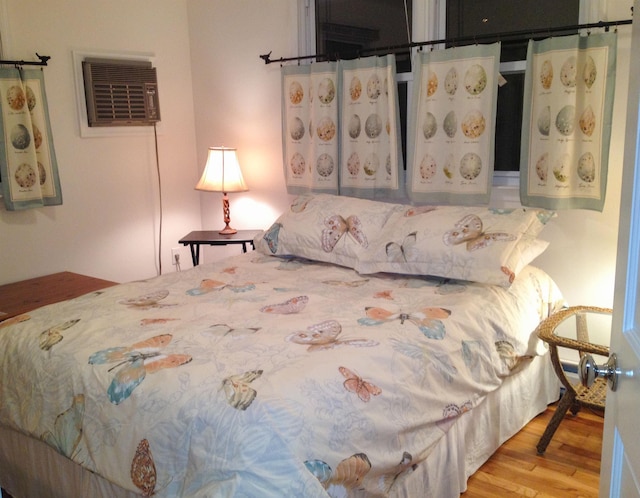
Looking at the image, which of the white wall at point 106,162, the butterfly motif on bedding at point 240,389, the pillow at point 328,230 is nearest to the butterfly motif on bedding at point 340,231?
the pillow at point 328,230

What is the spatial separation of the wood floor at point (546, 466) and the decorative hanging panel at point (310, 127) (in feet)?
5.59

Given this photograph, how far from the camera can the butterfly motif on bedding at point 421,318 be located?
83.7 inches

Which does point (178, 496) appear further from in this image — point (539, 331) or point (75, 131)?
point (75, 131)

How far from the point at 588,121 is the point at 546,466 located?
145 centimetres

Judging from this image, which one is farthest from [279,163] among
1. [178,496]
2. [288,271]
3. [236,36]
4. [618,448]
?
[618,448]

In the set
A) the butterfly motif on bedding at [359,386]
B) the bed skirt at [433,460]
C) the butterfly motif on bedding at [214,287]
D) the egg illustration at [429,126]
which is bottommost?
the bed skirt at [433,460]

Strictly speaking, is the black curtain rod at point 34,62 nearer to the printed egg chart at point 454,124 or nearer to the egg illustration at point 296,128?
the egg illustration at point 296,128

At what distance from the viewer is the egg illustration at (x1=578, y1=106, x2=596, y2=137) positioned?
2.67m

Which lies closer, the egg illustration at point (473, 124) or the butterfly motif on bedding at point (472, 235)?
the butterfly motif on bedding at point (472, 235)

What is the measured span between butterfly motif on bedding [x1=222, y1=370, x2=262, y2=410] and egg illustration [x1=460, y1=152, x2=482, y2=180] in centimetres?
172

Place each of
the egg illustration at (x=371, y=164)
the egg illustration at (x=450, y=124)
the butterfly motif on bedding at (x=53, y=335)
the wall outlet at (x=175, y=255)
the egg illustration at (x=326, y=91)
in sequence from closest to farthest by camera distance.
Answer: the butterfly motif on bedding at (x=53, y=335) → the egg illustration at (x=450, y=124) → the egg illustration at (x=371, y=164) → the egg illustration at (x=326, y=91) → the wall outlet at (x=175, y=255)

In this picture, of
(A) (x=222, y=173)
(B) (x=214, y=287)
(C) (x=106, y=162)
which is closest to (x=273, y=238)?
(B) (x=214, y=287)

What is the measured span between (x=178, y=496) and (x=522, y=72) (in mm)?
2429

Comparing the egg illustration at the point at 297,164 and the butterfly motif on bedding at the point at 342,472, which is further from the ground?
the egg illustration at the point at 297,164
